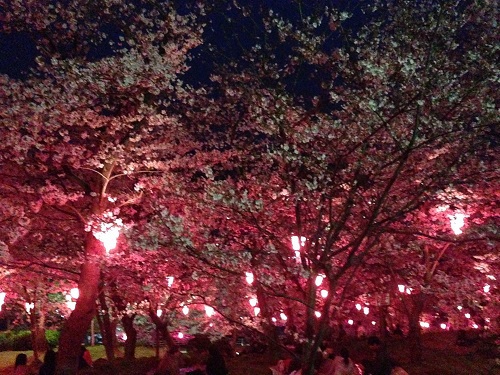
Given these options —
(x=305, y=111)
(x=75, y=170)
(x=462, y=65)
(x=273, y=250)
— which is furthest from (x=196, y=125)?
(x=462, y=65)

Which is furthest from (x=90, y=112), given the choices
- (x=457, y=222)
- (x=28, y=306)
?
(x=28, y=306)

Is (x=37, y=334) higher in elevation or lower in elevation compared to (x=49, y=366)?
higher

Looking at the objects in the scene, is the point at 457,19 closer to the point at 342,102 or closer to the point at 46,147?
the point at 342,102

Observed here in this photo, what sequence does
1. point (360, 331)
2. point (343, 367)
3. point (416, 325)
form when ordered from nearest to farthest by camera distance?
point (343, 367) < point (416, 325) < point (360, 331)

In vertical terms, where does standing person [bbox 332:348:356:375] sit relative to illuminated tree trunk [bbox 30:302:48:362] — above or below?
below

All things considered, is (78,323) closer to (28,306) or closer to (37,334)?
(28,306)

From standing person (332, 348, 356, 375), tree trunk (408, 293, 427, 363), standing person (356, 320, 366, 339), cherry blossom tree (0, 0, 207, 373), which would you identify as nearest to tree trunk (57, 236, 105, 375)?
cherry blossom tree (0, 0, 207, 373)

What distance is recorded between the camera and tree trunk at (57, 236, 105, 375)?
445 inches

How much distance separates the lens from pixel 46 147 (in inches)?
500

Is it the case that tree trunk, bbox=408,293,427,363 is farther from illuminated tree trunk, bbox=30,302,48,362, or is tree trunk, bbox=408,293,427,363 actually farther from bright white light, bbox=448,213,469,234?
illuminated tree trunk, bbox=30,302,48,362

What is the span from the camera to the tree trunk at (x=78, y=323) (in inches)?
445

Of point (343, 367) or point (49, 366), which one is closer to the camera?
point (343, 367)

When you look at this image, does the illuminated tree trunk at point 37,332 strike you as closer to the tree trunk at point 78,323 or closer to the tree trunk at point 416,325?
the tree trunk at point 78,323

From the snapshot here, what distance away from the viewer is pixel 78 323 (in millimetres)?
11422
